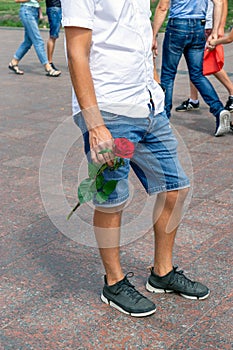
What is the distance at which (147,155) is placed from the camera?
129 inches

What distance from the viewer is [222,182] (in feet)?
17.5

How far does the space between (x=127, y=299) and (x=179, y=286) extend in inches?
11.8

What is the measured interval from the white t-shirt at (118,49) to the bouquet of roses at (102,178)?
0.63 feet

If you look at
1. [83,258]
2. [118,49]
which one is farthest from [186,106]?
[118,49]

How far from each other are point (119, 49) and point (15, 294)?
140 cm

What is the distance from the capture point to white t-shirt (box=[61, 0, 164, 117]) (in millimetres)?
2908

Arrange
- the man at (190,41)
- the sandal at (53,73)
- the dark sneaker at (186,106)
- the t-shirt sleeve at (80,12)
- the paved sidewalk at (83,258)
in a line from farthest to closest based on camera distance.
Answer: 1. the sandal at (53,73)
2. the dark sneaker at (186,106)
3. the man at (190,41)
4. the paved sidewalk at (83,258)
5. the t-shirt sleeve at (80,12)

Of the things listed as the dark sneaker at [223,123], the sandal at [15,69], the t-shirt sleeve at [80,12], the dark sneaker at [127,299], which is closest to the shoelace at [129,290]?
the dark sneaker at [127,299]

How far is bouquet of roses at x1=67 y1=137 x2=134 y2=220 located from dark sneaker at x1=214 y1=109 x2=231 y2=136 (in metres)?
3.74

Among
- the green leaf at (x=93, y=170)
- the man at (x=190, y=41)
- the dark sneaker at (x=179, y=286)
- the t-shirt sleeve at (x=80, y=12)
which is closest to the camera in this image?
the t-shirt sleeve at (x=80, y=12)

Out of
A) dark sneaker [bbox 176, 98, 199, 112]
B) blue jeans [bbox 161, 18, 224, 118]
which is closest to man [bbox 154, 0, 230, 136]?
blue jeans [bbox 161, 18, 224, 118]

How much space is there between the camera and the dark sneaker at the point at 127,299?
330 centimetres

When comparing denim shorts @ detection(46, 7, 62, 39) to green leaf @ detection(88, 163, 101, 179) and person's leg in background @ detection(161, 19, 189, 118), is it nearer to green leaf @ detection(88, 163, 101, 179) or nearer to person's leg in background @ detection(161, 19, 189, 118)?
person's leg in background @ detection(161, 19, 189, 118)

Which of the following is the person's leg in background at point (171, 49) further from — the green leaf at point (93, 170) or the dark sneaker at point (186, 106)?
the green leaf at point (93, 170)
